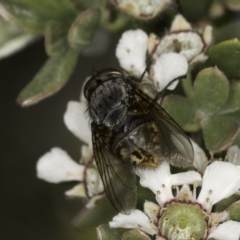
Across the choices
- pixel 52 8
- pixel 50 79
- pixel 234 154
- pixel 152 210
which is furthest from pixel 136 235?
pixel 52 8

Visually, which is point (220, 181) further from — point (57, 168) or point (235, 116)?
point (57, 168)

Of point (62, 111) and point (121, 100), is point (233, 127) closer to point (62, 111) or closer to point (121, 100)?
point (121, 100)

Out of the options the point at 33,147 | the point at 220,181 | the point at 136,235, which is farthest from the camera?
the point at 33,147

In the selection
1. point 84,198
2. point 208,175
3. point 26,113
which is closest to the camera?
point 208,175

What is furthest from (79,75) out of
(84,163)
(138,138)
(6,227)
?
(138,138)

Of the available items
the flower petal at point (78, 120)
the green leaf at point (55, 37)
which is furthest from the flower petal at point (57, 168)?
the green leaf at point (55, 37)
